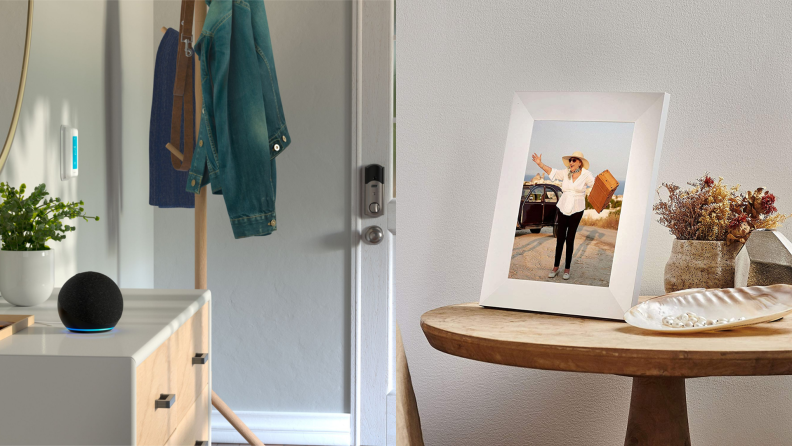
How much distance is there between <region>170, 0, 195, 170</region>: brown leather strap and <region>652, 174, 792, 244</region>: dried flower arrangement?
1118 mm

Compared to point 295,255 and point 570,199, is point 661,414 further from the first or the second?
point 295,255

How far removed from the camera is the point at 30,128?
1.17 metres

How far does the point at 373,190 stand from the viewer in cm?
175

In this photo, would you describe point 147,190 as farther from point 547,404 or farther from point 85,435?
point 547,404

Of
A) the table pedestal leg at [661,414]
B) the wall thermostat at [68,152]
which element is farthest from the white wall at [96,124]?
the table pedestal leg at [661,414]

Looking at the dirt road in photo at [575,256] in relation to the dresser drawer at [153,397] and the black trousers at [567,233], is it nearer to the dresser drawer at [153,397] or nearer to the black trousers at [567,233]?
the black trousers at [567,233]

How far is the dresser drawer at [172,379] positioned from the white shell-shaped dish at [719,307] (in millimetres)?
648

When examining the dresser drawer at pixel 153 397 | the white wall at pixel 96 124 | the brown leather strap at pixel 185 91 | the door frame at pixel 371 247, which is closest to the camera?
the dresser drawer at pixel 153 397

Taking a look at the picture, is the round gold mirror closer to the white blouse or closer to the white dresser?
the white dresser

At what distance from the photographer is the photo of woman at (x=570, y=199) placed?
2.74 feet

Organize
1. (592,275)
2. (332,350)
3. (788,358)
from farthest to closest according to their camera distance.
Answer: (332,350)
(592,275)
(788,358)

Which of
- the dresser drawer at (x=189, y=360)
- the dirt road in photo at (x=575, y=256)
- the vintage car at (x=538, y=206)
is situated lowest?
the dresser drawer at (x=189, y=360)

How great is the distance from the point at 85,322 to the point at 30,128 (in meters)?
0.57

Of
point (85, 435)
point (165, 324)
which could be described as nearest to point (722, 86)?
point (165, 324)
